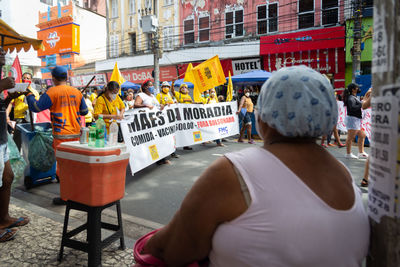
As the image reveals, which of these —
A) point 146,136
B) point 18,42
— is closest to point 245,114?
point 146,136

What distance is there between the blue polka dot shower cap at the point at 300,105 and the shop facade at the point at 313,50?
16.3m

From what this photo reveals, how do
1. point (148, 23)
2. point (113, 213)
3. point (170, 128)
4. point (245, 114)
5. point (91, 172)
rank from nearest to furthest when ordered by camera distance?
point (91, 172), point (113, 213), point (170, 128), point (245, 114), point (148, 23)

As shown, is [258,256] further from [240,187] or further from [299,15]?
[299,15]

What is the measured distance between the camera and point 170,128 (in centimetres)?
706

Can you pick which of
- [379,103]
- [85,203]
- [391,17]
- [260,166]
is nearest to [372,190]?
[379,103]

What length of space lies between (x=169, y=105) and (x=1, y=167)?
463 cm

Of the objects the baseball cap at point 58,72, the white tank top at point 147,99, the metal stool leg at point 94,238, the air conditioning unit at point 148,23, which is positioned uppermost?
the air conditioning unit at point 148,23

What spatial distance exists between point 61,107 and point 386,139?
162 inches

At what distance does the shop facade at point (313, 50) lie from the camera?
15701mm

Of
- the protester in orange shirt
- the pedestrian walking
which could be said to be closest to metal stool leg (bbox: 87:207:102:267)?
the pedestrian walking

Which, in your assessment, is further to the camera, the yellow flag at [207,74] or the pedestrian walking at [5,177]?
the yellow flag at [207,74]

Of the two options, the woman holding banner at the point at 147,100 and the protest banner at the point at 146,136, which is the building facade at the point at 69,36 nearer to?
the woman holding banner at the point at 147,100

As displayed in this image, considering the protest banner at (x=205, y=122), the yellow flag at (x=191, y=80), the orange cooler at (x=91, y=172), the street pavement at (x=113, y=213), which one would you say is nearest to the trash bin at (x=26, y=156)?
the street pavement at (x=113, y=213)

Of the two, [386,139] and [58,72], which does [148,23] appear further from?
[386,139]
